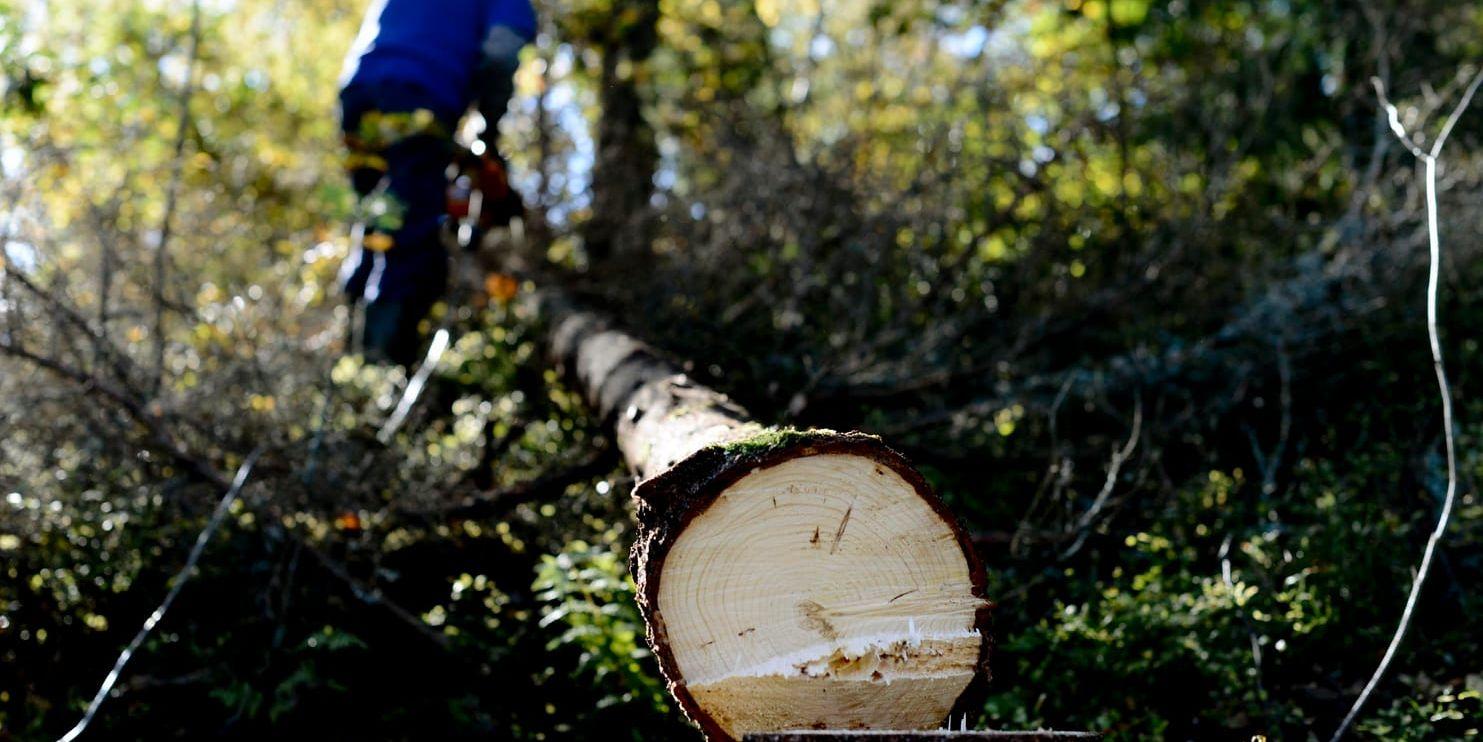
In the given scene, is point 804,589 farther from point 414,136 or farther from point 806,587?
point 414,136

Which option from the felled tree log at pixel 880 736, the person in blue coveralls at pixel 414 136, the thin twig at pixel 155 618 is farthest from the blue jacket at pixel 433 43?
the felled tree log at pixel 880 736

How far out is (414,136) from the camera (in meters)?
5.40

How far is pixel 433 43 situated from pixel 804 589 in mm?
3774

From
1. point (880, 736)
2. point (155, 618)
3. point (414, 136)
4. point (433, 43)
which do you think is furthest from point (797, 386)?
point (880, 736)

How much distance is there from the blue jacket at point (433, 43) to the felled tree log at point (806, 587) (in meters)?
3.39

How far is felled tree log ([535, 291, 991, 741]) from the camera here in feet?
8.20

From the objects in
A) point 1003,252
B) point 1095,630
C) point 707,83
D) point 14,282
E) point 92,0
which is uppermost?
point 92,0

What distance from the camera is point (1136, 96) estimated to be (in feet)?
23.7

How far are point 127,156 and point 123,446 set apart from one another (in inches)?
182

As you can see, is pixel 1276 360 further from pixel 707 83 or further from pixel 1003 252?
pixel 707 83

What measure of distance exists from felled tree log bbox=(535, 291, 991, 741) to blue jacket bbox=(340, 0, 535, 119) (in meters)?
3.39

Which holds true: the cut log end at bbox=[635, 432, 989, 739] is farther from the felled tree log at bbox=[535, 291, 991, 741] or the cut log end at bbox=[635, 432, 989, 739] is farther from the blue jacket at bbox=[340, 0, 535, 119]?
the blue jacket at bbox=[340, 0, 535, 119]

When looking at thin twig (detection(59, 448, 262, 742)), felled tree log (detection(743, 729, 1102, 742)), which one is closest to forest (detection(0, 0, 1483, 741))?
thin twig (detection(59, 448, 262, 742))

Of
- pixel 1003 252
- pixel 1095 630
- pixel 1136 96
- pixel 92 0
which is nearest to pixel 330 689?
pixel 1095 630
